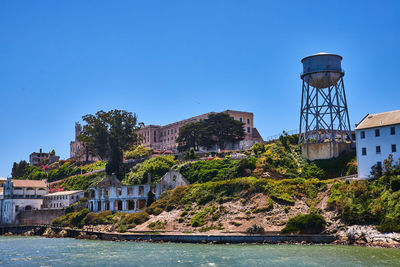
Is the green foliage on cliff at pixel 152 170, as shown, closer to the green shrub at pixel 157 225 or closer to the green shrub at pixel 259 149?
the green shrub at pixel 259 149

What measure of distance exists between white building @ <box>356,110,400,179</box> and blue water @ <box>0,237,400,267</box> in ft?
50.4

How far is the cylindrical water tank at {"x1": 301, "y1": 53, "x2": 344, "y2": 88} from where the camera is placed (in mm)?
66438

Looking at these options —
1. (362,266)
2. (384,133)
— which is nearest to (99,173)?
(384,133)

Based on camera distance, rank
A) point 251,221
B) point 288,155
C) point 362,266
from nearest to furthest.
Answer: point 362,266 < point 251,221 < point 288,155

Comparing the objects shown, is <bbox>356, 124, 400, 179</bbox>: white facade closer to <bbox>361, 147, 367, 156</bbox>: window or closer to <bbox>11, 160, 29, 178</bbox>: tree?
<bbox>361, 147, 367, 156</bbox>: window

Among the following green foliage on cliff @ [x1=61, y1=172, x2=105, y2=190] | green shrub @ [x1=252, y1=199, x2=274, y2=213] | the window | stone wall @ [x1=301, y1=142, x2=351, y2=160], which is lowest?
green shrub @ [x1=252, y1=199, x2=274, y2=213]

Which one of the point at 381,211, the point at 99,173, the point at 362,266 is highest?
the point at 99,173

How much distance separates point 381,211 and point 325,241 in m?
6.03

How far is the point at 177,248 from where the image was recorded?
45250 mm

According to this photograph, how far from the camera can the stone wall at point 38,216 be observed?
272 feet

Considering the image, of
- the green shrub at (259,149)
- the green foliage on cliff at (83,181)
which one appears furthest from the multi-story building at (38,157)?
the green shrub at (259,149)

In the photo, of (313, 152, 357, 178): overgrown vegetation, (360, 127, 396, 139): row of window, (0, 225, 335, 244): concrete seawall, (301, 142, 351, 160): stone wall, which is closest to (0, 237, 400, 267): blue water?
(0, 225, 335, 244): concrete seawall

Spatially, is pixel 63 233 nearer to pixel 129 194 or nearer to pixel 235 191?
pixel 129 194

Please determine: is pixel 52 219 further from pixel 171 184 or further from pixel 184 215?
pixel 184 215
